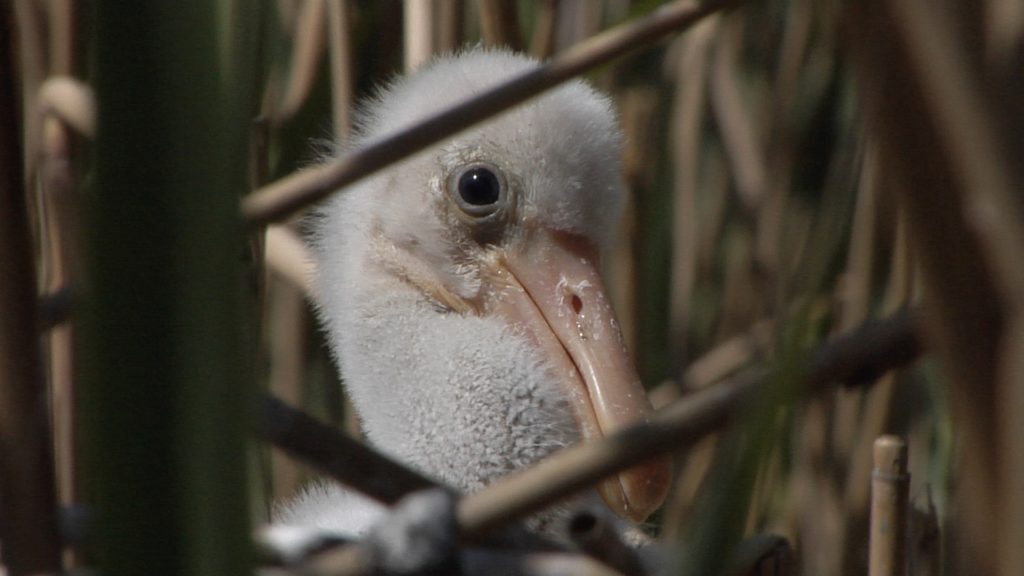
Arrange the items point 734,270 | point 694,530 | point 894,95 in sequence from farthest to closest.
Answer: point 734,270 < point 694,530 < point 894,95

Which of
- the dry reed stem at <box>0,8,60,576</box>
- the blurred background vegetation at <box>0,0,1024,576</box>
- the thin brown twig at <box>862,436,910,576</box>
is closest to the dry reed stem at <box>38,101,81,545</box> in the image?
the blurred background vegetation at <box>0,0,1024,576</box>

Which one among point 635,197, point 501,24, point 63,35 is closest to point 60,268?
point 63,35

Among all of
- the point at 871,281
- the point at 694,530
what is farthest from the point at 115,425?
the point at 871,281

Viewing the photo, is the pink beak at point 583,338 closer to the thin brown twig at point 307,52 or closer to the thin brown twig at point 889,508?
the thin brown twig at point 889,508

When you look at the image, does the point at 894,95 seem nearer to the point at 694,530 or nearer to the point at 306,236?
the point at 694,530

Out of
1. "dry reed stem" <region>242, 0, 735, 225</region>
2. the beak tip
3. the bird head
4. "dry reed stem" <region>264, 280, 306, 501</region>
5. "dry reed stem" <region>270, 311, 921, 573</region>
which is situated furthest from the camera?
"dry reed stem" <region>264, 280, 306, 501</region>

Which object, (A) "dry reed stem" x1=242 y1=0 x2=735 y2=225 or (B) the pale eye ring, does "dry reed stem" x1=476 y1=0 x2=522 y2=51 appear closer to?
(B) the pale eye ring

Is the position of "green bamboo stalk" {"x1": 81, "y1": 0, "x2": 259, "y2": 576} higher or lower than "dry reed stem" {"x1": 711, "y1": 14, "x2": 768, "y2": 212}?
lower

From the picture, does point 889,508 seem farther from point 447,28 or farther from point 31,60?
point 31,60

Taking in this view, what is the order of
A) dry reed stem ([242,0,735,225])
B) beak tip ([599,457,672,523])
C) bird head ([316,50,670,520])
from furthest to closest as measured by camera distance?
bird head ([316,50,670,520]) < beak tip ([599,457,672,523]) < dry reed stem ([242,0,735,225])
